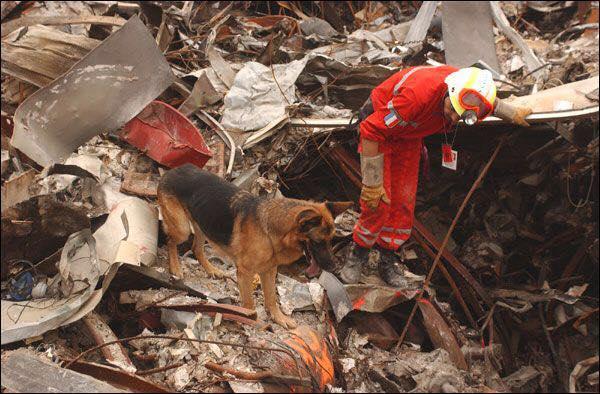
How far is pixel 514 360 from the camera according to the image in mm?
5086

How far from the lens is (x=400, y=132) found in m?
4.02

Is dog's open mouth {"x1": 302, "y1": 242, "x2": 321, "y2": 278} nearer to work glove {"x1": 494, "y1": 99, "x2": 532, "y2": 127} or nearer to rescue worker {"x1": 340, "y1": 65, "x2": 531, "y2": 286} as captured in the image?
rescue worker {"x1": 340, "y1": 65, "x2": 531, "y2": 286}

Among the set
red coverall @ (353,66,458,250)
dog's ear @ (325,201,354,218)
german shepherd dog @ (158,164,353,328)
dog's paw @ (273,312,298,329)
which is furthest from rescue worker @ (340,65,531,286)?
dog's paw @ (273,312,298,329)

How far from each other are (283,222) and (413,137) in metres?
1.42

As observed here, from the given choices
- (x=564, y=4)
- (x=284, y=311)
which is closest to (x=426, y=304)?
(x=284, y=311)

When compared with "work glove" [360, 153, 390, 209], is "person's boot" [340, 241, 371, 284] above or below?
below

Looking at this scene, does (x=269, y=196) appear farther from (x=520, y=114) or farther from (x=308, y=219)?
(x=520, y=114)

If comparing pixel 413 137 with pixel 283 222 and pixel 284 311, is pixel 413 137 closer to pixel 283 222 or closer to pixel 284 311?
pixel 283 222

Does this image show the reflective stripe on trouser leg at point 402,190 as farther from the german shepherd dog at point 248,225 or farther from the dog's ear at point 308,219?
the dog's ear at point 308,219

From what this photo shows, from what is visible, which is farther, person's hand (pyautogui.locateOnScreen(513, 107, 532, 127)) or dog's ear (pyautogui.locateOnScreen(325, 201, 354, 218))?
person's hand (pyautogui.locateOnScreen(513, 107, 532, 127))

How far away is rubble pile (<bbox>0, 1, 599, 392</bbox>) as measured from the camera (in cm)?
341

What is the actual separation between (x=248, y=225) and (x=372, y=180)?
3.57 ft

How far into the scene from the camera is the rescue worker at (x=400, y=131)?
3732mm

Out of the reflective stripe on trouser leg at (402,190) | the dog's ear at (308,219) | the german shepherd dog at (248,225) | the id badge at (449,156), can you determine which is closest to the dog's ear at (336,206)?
the german shepherd dog at (248,225)
